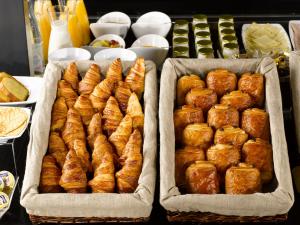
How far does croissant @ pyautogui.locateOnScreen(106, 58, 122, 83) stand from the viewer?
5.19 ft

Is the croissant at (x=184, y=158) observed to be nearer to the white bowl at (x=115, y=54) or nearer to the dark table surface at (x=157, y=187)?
the dark table surface at (x=157, y=187)

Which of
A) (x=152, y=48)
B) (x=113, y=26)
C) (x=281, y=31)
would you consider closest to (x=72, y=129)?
(x=152, y=48)

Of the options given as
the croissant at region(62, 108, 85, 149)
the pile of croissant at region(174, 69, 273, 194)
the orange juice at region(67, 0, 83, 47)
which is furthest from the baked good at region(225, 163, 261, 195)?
the orange juice at region(67, 0, 83, 47)

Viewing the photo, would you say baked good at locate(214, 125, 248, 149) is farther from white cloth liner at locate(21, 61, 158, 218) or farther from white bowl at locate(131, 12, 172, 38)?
white bowl at locate(131, 12, 172, 38)

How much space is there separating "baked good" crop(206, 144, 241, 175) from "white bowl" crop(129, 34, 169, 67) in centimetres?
69

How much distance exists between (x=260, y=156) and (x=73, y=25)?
102 cm

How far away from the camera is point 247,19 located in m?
2.33

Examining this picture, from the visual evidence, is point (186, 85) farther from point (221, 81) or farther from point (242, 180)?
point (242, 180)

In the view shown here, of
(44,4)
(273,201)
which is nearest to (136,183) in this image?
(273,201)

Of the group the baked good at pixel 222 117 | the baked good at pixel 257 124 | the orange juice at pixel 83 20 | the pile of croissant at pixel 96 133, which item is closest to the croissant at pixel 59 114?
the pile of croissant at pixel 96 133

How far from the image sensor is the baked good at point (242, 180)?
128cm

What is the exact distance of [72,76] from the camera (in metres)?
1.60

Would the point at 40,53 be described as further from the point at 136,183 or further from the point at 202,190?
the point at 202,190

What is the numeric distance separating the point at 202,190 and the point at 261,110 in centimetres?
34
